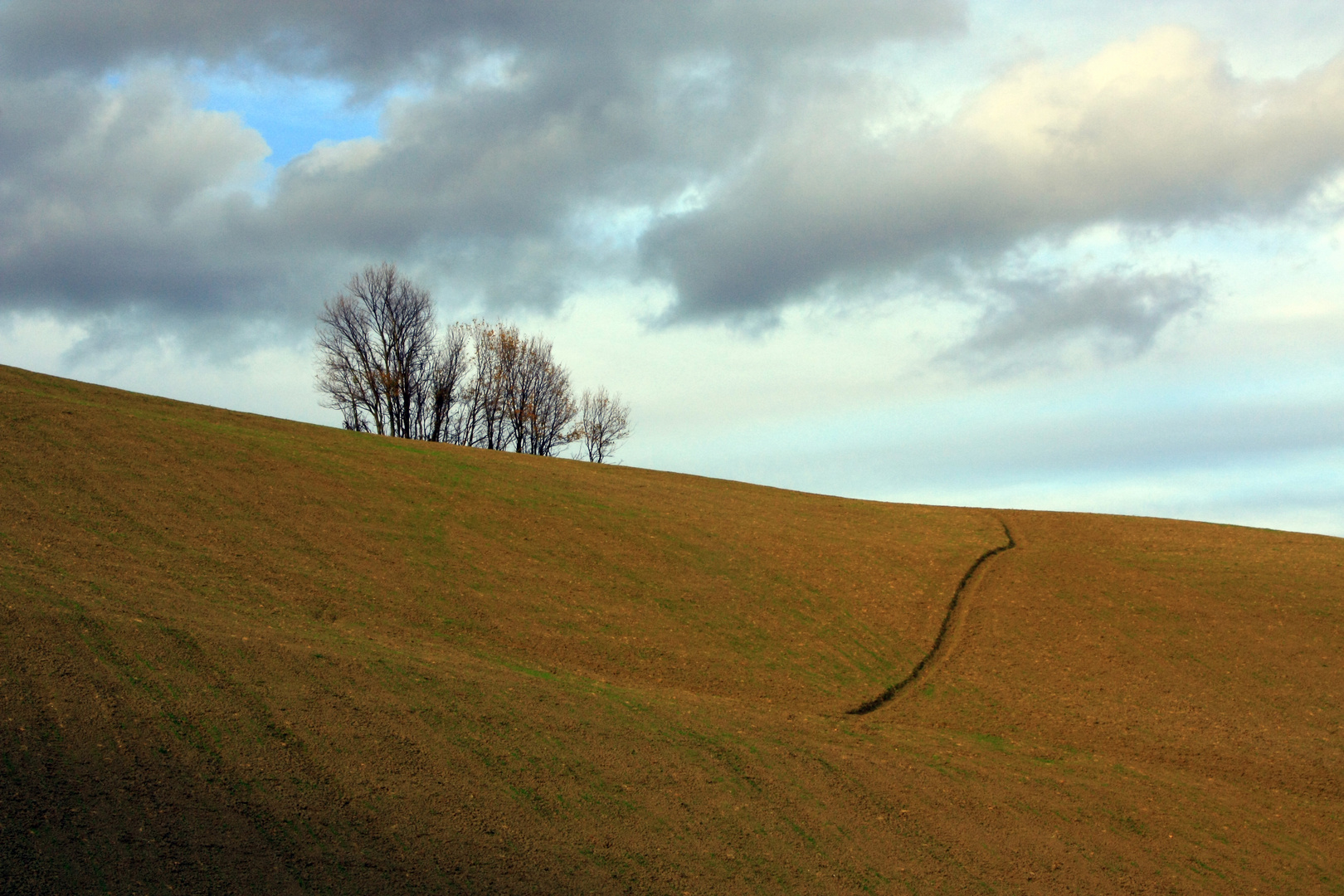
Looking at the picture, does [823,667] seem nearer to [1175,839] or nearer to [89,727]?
[1175,839]

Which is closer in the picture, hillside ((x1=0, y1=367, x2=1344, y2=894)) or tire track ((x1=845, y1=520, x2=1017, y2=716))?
hillside ((x1=0, y1=367, x2=1344, y2=894))

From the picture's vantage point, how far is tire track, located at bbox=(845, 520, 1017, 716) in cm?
1610

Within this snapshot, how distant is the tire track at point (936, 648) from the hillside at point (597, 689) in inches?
8.9

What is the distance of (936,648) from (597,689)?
25.4 feet

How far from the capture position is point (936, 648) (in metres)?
18.9

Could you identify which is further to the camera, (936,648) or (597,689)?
(936,648)

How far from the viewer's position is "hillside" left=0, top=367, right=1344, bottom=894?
29.8ft

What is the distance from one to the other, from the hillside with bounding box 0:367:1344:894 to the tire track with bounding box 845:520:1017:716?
0.22 metres

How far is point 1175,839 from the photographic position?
12484mm

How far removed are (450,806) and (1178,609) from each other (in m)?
17.8

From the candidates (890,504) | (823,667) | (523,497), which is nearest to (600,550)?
(523,497)

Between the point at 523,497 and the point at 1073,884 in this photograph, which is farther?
the point at 523,497

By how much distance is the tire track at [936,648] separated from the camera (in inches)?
634

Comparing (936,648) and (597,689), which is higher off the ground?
(936,648)
